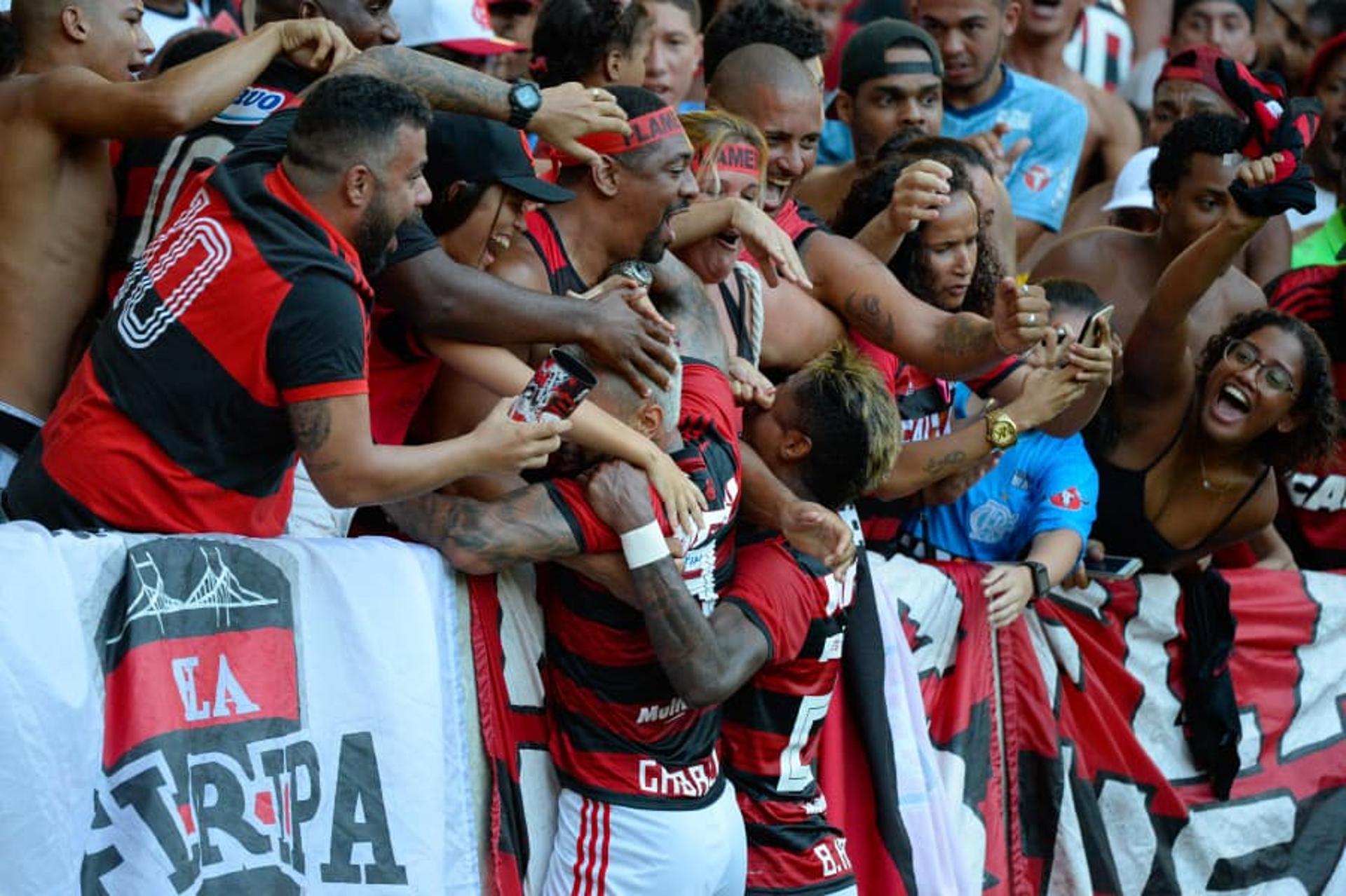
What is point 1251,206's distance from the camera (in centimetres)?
545

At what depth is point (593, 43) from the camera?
5.53 m

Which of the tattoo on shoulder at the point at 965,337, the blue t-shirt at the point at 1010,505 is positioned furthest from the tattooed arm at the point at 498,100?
the blue t-shirt at the point at 1010,505

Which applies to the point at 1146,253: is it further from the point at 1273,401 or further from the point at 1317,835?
the point at 1317,835

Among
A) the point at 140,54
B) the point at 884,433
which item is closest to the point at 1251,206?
the point at 884,433

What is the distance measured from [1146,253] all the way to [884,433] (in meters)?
2.45

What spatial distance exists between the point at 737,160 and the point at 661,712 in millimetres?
1494

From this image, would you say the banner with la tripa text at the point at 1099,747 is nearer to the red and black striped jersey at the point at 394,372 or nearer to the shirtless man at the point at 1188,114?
the red and black striped jersey at the point at 394,372

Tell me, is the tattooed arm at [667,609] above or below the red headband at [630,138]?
below

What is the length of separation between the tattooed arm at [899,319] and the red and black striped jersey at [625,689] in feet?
3.05

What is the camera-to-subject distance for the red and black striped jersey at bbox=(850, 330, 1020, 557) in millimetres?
5582

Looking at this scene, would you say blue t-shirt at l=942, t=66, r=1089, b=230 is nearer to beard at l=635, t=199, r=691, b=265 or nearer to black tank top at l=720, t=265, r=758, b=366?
black tank top at l=720, t=265, r=758, b=366

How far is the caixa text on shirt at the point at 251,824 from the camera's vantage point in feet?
11.9

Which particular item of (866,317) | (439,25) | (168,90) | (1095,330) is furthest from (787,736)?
(439,25)

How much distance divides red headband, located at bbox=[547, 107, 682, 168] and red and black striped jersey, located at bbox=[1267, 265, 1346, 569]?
321 cm
